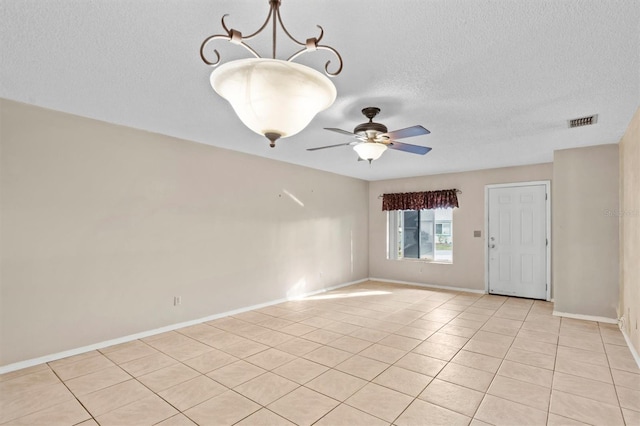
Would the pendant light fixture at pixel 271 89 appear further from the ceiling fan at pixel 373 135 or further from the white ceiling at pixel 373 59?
the ceiling fan at pixel 373 135

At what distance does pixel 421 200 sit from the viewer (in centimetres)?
659

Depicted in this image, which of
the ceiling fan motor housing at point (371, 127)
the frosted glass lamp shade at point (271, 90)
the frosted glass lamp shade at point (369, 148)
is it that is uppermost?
the ceiling fan motor housing at point (371, 127)

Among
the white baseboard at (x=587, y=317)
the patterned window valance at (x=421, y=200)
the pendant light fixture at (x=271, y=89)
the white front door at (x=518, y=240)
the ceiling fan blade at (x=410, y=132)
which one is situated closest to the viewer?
the pendant light fixture at (x=271, y=89)

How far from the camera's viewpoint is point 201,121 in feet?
11.0

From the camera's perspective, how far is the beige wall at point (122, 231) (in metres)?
2.90

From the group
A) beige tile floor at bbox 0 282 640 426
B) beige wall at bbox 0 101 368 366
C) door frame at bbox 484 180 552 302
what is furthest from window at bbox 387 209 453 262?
beige wall at bbox 0 101 368 366

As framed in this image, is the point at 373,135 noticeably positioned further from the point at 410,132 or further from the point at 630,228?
the point at 630,228

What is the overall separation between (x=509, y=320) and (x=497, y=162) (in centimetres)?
254

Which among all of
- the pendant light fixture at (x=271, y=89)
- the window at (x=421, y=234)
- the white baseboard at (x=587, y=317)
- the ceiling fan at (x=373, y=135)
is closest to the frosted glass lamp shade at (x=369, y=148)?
the ceiling fan at (x=373, y=135)

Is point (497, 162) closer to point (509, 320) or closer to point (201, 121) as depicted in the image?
point (509, 320)

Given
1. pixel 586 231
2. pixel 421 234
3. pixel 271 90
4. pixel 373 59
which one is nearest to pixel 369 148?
pixel 373 59

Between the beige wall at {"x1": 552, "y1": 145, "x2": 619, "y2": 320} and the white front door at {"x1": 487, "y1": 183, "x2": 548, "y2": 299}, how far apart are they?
39.5 inches

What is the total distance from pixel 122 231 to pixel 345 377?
2766 millimetres

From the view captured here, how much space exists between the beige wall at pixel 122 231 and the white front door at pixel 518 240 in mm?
3651
